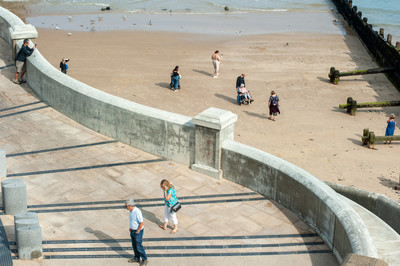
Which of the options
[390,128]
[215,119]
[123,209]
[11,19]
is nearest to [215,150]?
[215,119]

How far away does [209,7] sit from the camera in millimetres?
53094

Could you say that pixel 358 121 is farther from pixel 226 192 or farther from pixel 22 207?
pixel 22 207

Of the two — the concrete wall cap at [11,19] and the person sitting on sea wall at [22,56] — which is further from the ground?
the concrete wall cap at [11,19]

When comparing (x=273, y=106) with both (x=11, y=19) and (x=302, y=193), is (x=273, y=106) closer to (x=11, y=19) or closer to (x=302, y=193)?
(x=11, y=19)

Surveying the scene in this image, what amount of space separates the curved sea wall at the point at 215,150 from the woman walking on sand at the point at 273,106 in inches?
394

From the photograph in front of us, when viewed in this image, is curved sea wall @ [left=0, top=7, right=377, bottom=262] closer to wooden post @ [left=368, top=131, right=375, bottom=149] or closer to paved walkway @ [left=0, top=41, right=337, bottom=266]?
paved walkway @ [left=0, top=41, right=337, bottom=266]

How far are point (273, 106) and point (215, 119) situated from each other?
37.9 ft

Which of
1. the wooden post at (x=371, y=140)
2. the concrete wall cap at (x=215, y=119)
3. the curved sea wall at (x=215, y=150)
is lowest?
the wooden post at (x=371, y=140)

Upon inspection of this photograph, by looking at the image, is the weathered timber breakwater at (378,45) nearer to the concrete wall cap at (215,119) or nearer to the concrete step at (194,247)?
the concrete wall cap at (215,119)

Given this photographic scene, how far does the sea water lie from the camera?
50.0m

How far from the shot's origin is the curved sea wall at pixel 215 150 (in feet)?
38.3

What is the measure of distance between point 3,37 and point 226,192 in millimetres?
13882

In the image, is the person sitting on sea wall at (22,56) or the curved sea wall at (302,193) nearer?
the curved sea wall at (302,193)

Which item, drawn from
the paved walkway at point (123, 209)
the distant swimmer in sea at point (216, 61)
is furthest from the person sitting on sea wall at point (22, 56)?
the distant swimmer in sea at point (216, 61)
